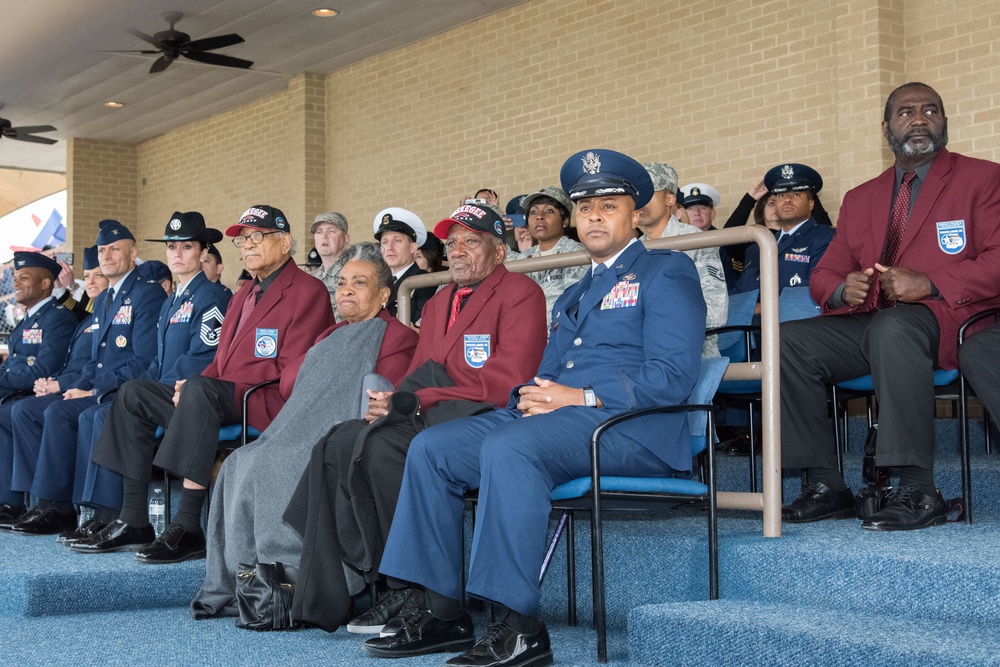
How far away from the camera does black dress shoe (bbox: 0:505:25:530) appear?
5.74m

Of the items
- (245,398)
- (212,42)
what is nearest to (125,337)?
(245,398)

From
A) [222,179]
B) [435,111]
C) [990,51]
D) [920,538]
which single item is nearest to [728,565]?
[920,538]

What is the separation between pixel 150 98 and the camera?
12367 millimetres

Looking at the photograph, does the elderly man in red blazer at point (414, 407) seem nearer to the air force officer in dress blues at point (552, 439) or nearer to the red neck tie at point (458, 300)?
the red neck tie at point (458, 300)

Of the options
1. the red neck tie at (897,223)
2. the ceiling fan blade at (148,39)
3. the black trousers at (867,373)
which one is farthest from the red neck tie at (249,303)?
the ceiling fan blade at (148,39)

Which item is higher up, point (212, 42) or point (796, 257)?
point (212, 42)

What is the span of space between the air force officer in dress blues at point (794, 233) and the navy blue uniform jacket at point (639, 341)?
80.0 inches

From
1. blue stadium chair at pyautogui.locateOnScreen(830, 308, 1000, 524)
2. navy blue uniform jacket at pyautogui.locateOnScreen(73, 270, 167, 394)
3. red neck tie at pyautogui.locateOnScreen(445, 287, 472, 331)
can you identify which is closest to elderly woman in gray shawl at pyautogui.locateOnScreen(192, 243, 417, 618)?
red neck tie at pyautogui.locateOnScreen(445, 287, 472, 331)

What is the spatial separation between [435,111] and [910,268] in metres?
6.76

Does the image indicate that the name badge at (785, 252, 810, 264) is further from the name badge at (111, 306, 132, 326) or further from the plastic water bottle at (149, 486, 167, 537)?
the name badge at (111, 306, 132, 326)

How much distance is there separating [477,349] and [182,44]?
661cm

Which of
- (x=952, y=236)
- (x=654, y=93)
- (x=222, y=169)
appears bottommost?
(x=952, y=236)

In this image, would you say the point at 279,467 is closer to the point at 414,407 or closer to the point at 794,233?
the point at 414,407

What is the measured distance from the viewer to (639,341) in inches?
128
